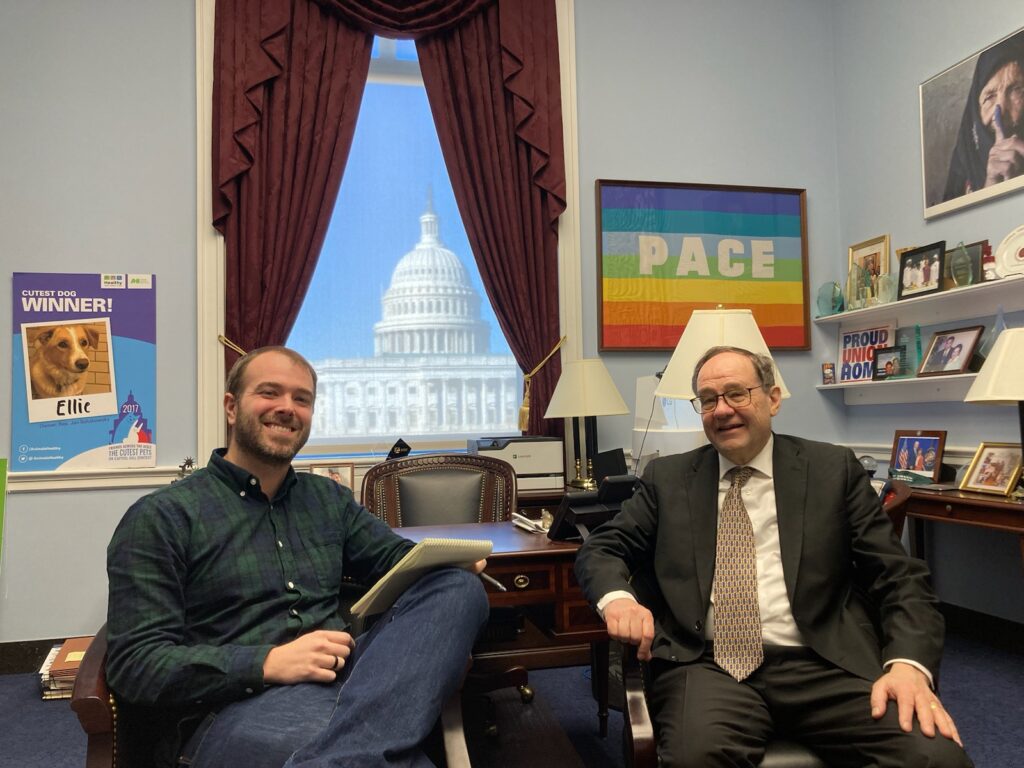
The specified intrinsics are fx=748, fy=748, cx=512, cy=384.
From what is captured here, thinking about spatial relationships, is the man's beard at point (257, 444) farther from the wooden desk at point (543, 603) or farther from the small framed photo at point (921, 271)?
the small framed photo at point (921, 271)

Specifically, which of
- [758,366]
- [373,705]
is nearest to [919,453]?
[758,366]

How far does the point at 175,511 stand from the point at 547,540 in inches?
40.5

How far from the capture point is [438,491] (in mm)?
2799

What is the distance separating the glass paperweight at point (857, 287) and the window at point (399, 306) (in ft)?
5.88

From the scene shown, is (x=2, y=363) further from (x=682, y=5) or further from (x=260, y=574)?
(x=682, y=5)

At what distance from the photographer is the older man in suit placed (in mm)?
1406

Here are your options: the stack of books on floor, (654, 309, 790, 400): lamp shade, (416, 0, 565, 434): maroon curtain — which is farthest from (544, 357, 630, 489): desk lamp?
the stack of books on floor

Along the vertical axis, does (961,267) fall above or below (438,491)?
above

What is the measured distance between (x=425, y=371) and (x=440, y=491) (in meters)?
1.11

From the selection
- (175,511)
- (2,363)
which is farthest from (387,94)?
(175,511)

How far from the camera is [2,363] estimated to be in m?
3.28

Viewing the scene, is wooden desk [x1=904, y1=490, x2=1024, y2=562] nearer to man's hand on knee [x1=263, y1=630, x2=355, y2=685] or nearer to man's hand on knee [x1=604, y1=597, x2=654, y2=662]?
man's hand on knee [x1=604, y1=597, x2=654, y2=662]

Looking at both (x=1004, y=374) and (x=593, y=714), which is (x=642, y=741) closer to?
(x=593, y=714)

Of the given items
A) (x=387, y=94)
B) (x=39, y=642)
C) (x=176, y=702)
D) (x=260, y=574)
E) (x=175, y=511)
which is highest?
(x=387, y=94)
